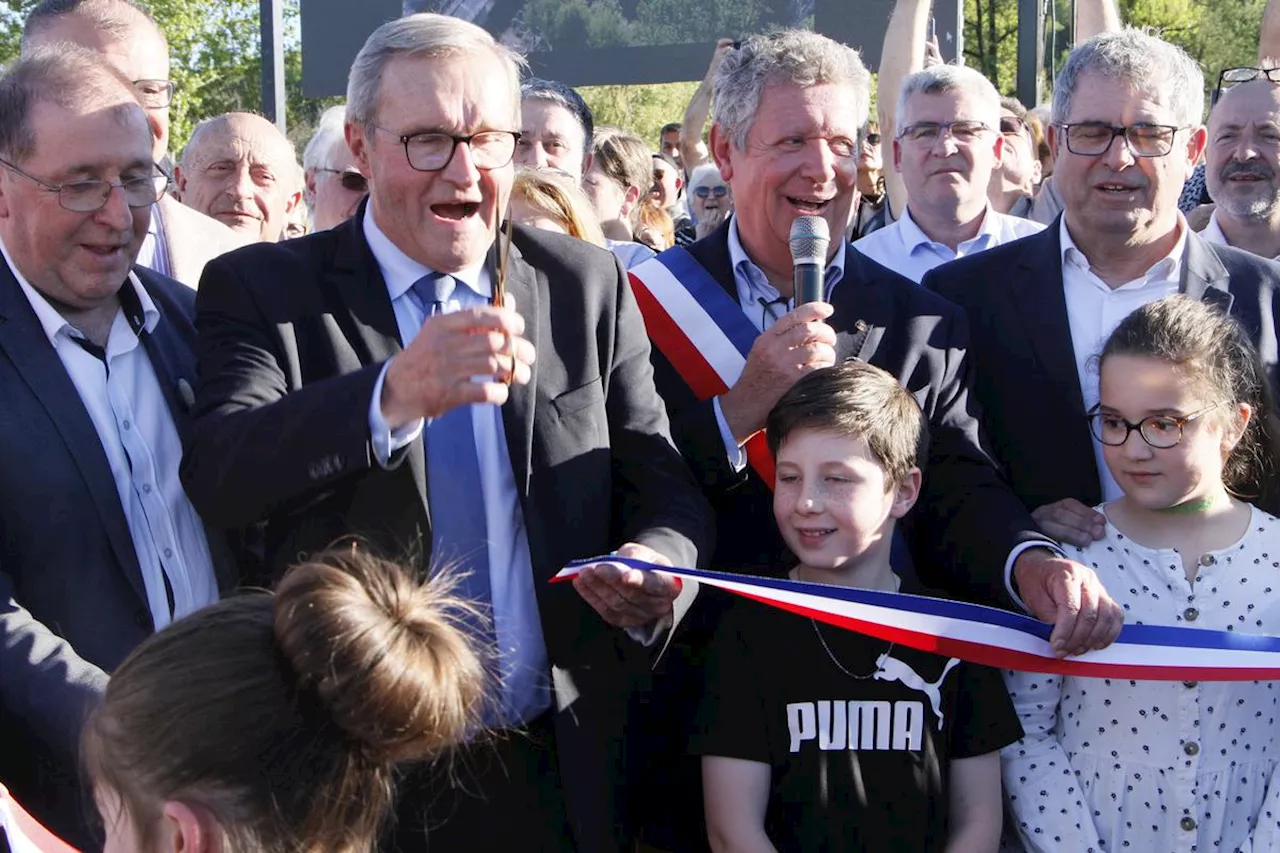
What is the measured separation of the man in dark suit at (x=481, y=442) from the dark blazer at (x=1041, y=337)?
1062mm

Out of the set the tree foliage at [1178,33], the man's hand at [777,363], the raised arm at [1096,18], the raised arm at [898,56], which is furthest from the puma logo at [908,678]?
the tree foliage at [1178,33]

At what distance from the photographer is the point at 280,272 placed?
315cm

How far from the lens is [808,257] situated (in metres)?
3.43

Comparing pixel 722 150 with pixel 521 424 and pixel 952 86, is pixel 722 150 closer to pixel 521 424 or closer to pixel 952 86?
pixel 521 424

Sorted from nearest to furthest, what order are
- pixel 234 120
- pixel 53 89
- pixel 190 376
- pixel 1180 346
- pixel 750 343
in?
pixel 53 89
pixel 190 376
pixel 1180 346
pixel 750 343
pixel 234 120

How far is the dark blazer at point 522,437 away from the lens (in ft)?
9.41

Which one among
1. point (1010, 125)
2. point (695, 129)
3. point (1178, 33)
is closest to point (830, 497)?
point (1010, 125)

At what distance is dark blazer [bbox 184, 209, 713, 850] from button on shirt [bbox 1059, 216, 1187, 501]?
4.57ft

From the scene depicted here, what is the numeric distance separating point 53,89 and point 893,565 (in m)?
2.17

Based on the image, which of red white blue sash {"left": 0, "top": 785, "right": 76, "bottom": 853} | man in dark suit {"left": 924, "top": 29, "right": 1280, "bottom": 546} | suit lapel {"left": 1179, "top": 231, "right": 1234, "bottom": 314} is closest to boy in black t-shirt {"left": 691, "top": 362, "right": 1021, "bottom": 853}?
man in dark suit {"left": 924, "top": 29, "right": 1280, "bottom": 546}

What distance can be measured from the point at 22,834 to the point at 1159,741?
2410 mm

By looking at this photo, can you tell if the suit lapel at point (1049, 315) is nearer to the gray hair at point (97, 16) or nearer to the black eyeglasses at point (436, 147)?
the black eyeglasses at point (436, 147)

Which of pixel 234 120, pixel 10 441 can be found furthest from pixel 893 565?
pixel 234 120

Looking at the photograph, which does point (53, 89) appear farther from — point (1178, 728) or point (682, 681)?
point (1178, 728)
